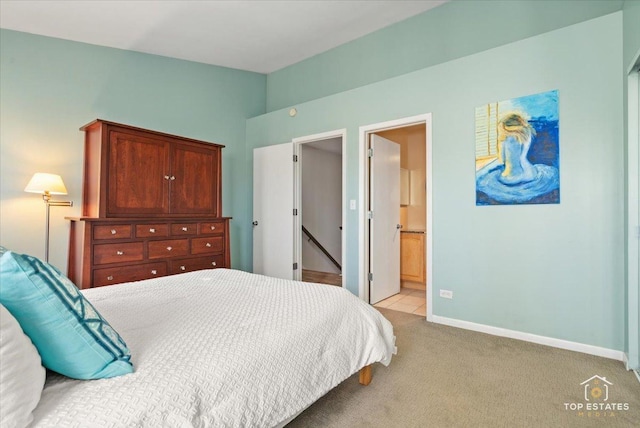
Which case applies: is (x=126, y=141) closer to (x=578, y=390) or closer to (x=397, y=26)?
(x=397, y=26)

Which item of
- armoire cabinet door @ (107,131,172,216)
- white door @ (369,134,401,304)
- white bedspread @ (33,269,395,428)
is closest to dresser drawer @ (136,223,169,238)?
armoire cabinet door @ (107,131,172,216)

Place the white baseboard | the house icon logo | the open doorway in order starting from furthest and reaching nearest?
1. the open doorway
2. the white baseboard
3. the house icon logo

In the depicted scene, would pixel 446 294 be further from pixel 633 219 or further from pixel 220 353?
pixel 220 353

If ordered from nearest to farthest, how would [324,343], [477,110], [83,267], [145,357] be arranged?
[145,357] < [324,343] < [83,267] < [477,110]

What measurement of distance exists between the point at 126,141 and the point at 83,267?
1.19m

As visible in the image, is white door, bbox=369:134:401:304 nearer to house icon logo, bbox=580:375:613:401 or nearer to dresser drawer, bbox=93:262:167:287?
house icon logo, bbox=580:375:613:401

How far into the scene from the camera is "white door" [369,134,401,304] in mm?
3658

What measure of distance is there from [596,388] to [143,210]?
3.72 meters

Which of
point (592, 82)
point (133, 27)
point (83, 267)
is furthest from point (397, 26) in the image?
point (83, 267)

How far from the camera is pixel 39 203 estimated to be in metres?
3.03

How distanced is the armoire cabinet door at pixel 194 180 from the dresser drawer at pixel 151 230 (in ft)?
0.72

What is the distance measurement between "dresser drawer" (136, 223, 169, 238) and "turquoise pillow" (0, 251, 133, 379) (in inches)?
86.5

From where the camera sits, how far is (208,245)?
3.56m

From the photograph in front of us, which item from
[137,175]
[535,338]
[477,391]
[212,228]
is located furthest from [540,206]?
[137,175]
